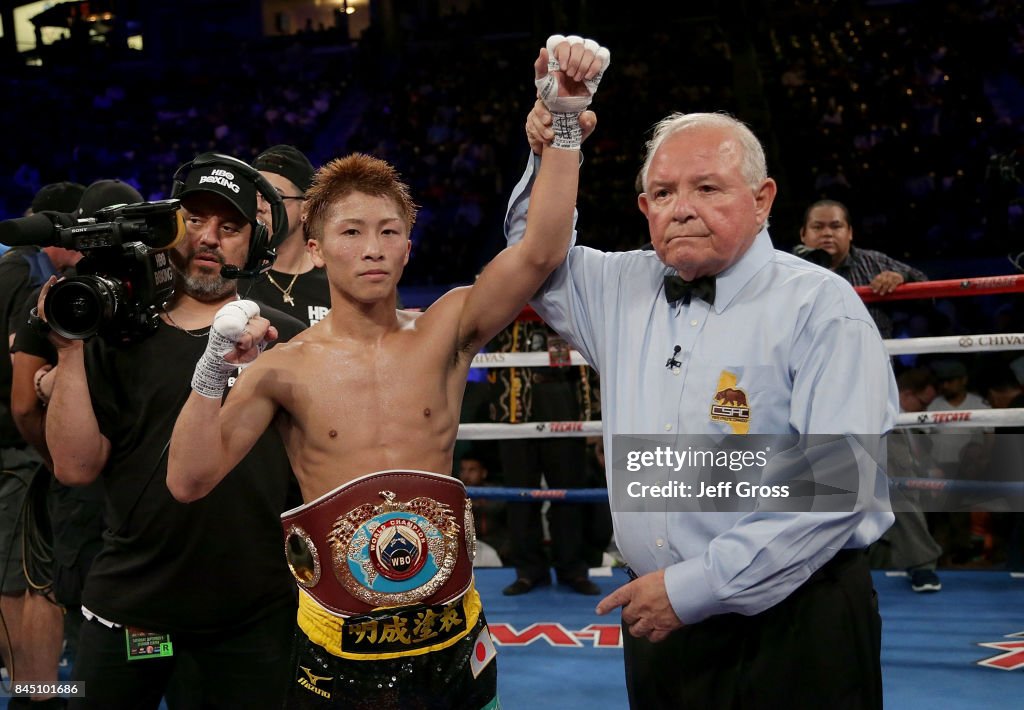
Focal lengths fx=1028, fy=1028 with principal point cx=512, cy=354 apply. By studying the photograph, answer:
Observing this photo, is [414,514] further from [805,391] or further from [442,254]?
[442,254]

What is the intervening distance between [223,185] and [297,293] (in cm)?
71

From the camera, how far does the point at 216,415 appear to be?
1.76 metres

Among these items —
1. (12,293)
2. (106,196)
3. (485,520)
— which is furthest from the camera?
(485,520)

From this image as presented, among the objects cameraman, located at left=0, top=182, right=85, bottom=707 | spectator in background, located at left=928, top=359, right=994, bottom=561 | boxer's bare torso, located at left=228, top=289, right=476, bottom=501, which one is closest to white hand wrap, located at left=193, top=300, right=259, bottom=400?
boxer's bare torso, located at left=228, top=289, right=476, bottom=501

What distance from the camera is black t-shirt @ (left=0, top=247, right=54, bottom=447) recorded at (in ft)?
9.97

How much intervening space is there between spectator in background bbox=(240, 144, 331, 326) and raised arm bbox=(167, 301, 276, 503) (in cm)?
93

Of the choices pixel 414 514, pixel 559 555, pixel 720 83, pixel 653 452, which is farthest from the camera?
pixel 720 83

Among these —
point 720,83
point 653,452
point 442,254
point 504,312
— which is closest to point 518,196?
point 504,312

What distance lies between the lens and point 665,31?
49.5 feet

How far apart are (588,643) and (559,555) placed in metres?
0.73

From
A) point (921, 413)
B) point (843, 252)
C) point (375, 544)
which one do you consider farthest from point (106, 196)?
point (843, 252)

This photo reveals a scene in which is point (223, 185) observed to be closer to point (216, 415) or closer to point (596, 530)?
point (216, 415)

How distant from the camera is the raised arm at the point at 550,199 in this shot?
5.64 ft

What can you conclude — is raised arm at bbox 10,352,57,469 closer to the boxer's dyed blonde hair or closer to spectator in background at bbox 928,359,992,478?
the boxer's dyed blonde hair
